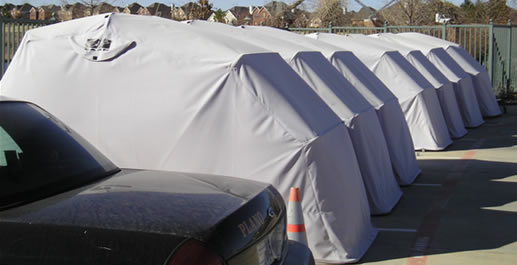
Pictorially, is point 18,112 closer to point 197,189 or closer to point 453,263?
point 197,189

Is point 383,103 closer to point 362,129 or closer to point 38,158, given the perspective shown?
point 362,129

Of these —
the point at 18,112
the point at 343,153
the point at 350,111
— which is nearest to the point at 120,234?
the point at 18,112

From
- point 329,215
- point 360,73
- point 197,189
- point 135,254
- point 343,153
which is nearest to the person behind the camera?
point 135,254

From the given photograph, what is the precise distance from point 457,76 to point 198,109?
1227cm

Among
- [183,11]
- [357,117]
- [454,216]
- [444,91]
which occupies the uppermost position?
[357,117]

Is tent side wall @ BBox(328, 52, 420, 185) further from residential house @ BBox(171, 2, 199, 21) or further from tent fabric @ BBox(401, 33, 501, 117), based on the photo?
residential house @ BBox(171, 2, 199, 21)

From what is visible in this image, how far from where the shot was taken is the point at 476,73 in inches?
771

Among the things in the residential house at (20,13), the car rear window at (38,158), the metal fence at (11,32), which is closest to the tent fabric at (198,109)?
the car rear window at (38,158)

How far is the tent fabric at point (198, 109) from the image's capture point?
666 centimetres

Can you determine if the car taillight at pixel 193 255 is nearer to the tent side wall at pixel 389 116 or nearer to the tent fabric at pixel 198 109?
the tent fabric at pixel 198 109

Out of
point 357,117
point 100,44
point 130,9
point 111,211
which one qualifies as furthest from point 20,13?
point 130,9

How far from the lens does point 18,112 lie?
4.46 metres

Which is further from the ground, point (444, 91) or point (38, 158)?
point (38, 158)

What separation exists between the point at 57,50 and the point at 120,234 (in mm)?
4773
